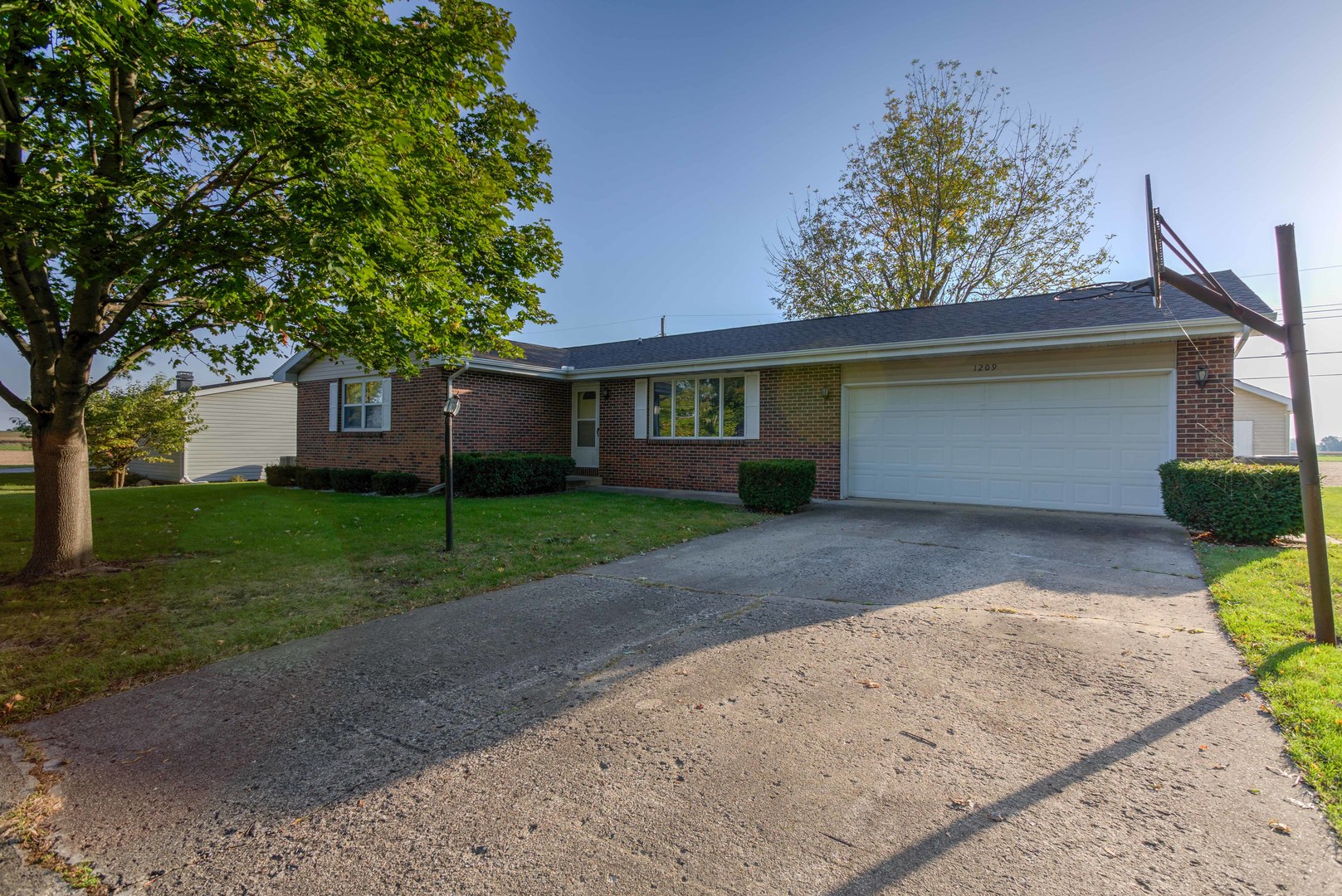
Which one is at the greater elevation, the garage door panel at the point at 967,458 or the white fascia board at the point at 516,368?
the white fascia board at the point at 516,368

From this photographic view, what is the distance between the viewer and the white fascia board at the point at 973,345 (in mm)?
8867

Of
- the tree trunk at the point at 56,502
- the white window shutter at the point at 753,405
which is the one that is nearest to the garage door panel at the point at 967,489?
the white window shutter at the point at 753,405

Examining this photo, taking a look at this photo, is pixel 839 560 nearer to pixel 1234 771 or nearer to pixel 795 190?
pixel 1234 771

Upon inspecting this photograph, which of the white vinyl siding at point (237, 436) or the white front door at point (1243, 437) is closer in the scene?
the white front door at point (1243, 437)

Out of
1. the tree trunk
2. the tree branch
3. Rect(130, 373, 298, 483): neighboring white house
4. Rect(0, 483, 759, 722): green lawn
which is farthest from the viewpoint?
Rect(130, 373, 298, 483): neighboring white house

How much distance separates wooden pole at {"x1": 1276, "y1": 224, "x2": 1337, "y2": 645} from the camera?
3971mm

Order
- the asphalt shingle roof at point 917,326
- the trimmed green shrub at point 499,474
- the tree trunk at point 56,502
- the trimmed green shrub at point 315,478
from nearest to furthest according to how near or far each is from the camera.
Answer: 1. the tree trunk at point 56,502
2. the asphalt shingle roof at point 917,326
3. the trimmed green shrub at point 499,474
4. the trimmed green shrub at point 315,478

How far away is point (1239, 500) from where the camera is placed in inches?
284

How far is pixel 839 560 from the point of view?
672cm

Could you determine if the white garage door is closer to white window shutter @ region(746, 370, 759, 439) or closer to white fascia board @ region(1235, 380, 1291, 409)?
white window shutter @ region(746, 370, 759, 439)

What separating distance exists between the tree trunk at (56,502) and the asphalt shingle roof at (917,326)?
9733mm

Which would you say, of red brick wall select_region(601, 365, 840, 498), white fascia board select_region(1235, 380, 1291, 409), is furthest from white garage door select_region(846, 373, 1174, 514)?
white fascia board select_region(1235, 380, 1291, 409)

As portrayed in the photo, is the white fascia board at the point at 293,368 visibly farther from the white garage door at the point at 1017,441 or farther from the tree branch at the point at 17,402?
the white garage door at the point at 1017,441

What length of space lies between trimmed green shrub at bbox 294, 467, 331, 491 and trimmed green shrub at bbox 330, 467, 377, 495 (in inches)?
21.8
